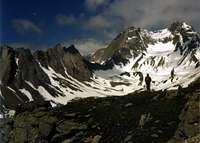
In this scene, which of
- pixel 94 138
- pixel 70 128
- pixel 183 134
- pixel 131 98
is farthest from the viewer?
pixel 131 98

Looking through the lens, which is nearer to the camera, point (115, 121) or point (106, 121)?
point (115, 121)

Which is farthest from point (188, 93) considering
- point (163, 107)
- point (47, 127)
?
point (47, 127)

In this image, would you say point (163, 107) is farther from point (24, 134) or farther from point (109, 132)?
point (24, 134)

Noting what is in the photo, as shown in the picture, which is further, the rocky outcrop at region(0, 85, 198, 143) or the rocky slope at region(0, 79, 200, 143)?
the rocky outcrop at region(0, 85, 198, 143)

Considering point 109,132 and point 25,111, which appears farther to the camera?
point 25,111

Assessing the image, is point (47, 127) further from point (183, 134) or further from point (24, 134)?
point (183, 134)

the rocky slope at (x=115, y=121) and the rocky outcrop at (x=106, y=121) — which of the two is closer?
the rocky slope at (x=115, y=121)

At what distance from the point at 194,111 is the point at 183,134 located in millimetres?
2692

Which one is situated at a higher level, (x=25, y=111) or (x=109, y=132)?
(x=25, y=111)

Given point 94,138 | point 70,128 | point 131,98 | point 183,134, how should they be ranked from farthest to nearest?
point 131,98, point 70,128, point 94,138, point 183,134

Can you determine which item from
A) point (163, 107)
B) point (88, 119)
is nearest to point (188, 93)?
point (163, 107)

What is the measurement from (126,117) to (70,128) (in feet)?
23.6

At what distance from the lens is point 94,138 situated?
58031mm

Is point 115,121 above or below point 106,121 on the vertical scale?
below
